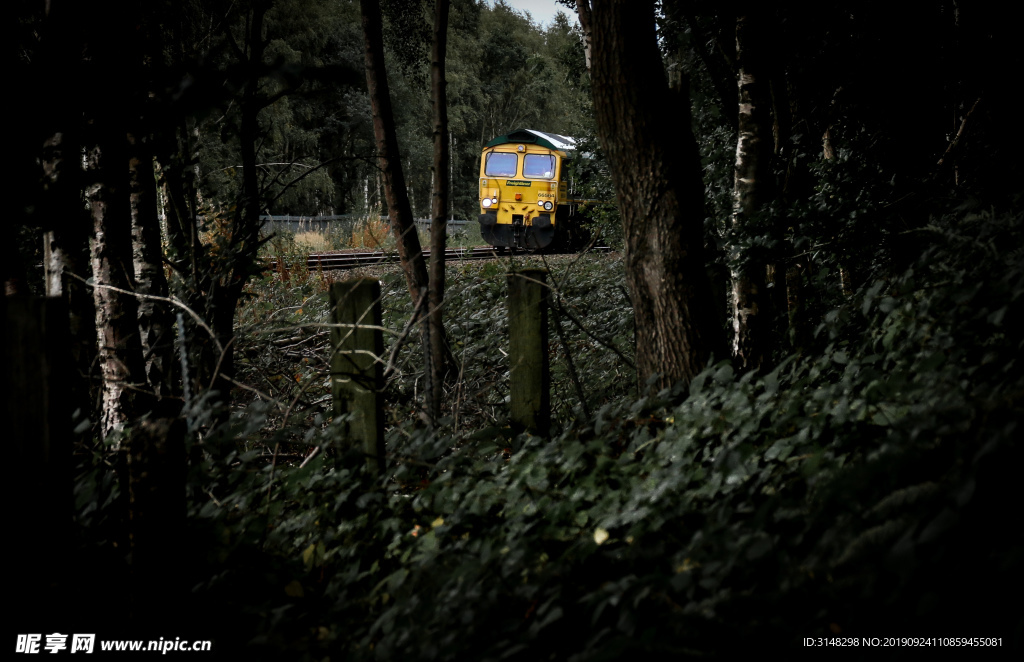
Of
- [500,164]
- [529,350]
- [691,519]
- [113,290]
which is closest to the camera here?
[691,519]

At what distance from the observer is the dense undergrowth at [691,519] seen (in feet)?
5.59

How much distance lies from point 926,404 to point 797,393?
0.77 metres

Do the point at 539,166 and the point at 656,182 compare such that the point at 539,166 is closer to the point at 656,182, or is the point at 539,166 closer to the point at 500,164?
the point at 500,164

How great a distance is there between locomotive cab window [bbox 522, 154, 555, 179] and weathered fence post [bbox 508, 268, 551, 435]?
16072mm

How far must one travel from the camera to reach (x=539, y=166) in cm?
1920

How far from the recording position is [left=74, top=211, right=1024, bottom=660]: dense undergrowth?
1.70m

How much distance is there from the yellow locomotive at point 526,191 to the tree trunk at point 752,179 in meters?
13.2

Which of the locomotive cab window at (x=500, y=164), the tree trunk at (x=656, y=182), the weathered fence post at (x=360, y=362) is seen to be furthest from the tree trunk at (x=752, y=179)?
the locomotive cab window at (x=500, y=164)

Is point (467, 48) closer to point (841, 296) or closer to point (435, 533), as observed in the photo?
point (841, 296)

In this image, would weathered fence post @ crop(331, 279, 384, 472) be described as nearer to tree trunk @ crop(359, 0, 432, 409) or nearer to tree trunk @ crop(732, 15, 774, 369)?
tree trunk @ crop(359, 0, 432, 409)

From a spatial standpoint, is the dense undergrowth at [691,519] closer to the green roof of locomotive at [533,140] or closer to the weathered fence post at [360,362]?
the weathered fence post at [360,362]

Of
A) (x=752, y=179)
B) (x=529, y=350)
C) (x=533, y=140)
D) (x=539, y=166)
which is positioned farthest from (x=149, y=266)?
(x=533, y=140)

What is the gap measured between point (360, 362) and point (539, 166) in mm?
16793

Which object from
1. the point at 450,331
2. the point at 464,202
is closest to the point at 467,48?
the point at 464,202
